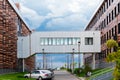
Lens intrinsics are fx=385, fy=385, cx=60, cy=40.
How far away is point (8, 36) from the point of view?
225 feet

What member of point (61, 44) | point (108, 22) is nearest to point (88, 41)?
point (61, 44)

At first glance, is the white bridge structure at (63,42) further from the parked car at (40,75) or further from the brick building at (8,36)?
the parked car at (40,75)

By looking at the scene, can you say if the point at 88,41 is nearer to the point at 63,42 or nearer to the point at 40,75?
the point at 63,42

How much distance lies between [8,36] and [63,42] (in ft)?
38.6

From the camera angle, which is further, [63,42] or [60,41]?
[60,41]

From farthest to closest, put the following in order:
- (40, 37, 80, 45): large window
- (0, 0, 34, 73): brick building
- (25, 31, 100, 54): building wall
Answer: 1. (40, 37, 80, 45): large window
2. (25, 31, 100, 54): building wall
3. (0, 0, 34, 73): brick building

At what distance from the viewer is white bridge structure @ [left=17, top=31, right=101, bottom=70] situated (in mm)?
74750

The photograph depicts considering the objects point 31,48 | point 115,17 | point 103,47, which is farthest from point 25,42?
point 115,17

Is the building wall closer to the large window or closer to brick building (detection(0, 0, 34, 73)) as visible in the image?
the large window

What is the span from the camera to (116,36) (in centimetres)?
5991

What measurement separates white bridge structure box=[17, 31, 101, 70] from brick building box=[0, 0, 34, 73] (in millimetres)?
3524

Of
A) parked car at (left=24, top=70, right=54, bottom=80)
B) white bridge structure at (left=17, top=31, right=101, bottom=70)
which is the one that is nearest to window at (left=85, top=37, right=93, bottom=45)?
white bridge structure at (left=17, top=31, right=101, bottom=70)

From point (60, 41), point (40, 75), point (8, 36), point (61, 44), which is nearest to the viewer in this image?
point (40, 75)

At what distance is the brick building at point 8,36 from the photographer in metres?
62.8
